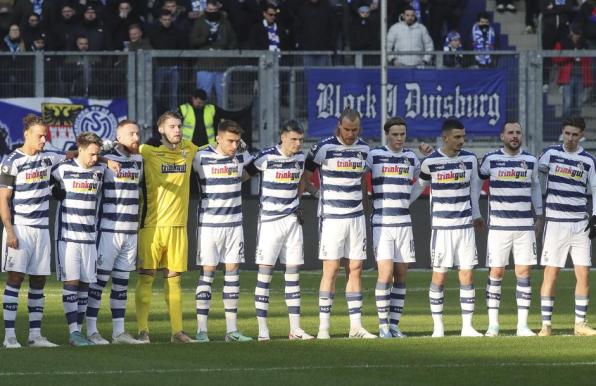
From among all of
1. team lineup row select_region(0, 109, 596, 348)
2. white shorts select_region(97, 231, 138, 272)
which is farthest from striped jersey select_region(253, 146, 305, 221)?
white shorts select_region(97, 231, 138, 272)

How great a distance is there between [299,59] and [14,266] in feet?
34.6

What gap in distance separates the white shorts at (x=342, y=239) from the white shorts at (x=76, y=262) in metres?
2.37

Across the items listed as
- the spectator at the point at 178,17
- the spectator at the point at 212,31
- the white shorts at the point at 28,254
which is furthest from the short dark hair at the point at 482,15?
A: the white shorts at the point at 28,254

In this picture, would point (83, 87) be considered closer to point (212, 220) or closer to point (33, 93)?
point (33, 93)

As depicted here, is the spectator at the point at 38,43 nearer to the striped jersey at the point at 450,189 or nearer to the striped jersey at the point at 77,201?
the striped jersey at the point at 77,201

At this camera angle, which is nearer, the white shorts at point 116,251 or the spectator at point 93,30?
the white shorts at point 116,251

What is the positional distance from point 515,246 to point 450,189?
3.02ft

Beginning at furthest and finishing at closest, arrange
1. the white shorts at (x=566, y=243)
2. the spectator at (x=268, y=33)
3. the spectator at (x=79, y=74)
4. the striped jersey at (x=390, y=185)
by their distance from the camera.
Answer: the spectator at (x=268, y=33), the spectator at (x=79, y=74), the white shorts at (x=566, y=243), the striped jersey at (x=390, y=185)

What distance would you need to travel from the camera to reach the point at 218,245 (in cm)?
1622

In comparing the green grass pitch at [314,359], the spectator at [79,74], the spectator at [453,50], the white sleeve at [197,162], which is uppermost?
the spectator at [453,50]

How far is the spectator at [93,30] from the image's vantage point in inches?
1046

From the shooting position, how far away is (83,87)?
25.1 meters

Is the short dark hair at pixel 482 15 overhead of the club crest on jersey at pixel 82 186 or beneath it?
overhead

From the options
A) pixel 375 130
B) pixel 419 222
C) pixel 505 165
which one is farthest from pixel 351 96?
pixel 505 165
